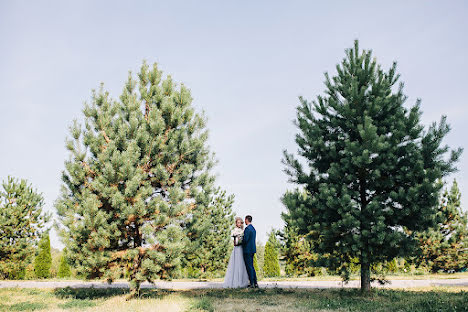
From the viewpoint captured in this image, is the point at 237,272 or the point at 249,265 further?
the point at 237,272

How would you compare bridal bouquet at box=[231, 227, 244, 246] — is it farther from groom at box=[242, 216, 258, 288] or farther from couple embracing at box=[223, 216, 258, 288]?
groom at box=[242, 216, 258, 288]

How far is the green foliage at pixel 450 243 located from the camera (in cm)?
2125

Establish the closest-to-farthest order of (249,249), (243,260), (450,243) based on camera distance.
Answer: (249,249) < (243,260) < (450,243)

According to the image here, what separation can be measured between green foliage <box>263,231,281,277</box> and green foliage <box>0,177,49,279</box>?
620 inches

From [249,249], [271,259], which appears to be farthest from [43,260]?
[249,249]

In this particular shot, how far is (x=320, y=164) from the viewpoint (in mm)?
9547

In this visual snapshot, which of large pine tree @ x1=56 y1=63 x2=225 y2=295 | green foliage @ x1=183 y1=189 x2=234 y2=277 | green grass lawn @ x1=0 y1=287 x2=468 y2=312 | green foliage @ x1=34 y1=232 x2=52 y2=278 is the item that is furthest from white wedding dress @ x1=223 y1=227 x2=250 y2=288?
green foliage @ x1=34 y1=232 x2=52 y2=278

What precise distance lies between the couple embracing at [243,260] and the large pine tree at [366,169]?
2.66m

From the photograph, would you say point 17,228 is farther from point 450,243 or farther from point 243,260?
point 450,243

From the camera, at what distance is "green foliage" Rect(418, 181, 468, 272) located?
69.7 feet

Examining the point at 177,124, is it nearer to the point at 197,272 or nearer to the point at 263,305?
the point at 263,305

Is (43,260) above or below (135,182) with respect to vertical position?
below

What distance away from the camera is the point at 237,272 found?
38.0ft

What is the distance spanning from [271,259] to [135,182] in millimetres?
17753
